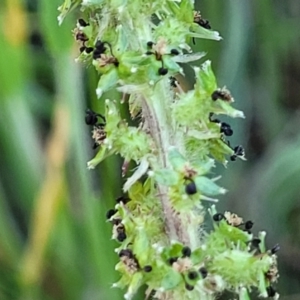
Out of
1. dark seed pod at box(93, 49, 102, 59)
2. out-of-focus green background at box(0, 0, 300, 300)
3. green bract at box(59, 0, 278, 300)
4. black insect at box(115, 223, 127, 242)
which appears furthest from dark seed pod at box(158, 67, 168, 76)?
out-of-focus green background at box(0, 0, 300, 300)

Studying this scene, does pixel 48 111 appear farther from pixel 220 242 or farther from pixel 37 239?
pixel 220 242

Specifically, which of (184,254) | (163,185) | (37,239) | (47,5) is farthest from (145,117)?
(37,239)

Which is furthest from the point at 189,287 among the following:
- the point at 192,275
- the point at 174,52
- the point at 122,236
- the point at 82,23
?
the point at 82,23

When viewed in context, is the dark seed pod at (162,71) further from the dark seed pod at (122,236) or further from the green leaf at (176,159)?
the dark seed pod at (122,236)

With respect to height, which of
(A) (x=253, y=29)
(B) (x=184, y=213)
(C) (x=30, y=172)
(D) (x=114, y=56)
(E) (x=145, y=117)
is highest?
(D) (x=114, y=56)

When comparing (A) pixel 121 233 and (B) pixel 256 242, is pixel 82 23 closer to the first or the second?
(A) pixel 121 233

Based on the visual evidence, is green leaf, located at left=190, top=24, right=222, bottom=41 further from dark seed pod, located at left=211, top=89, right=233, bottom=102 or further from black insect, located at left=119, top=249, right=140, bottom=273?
black insect, located at left=119, top=249, right=140, bottom=273
